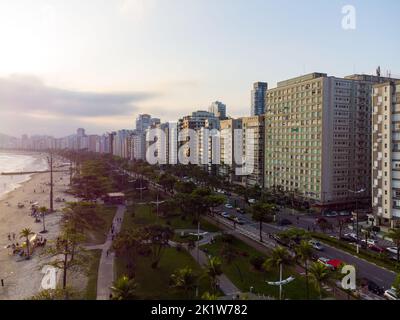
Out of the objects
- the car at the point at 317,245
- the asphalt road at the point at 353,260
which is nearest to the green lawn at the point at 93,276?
the asphalt road at the point at 353,260

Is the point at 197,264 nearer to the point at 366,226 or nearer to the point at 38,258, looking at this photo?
the point at 38,258

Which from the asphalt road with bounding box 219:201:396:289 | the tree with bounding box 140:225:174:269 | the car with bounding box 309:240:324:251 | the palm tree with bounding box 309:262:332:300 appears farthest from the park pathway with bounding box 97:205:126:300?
the car with bounding box 309:240:324:251

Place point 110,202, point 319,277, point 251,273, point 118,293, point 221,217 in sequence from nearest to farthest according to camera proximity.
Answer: point 118,293, point 319,277, point 251,273, point 221,217, point 110,202

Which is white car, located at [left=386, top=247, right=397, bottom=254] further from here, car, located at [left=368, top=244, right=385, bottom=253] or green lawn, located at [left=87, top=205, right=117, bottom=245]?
green lawn, located at [left=87, top=205, right=117, bottom=245]

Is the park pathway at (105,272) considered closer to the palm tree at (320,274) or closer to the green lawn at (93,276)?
the green lawn at (93,276)

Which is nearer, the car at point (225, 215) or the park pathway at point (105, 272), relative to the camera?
the park pathway at point (105, 272)
